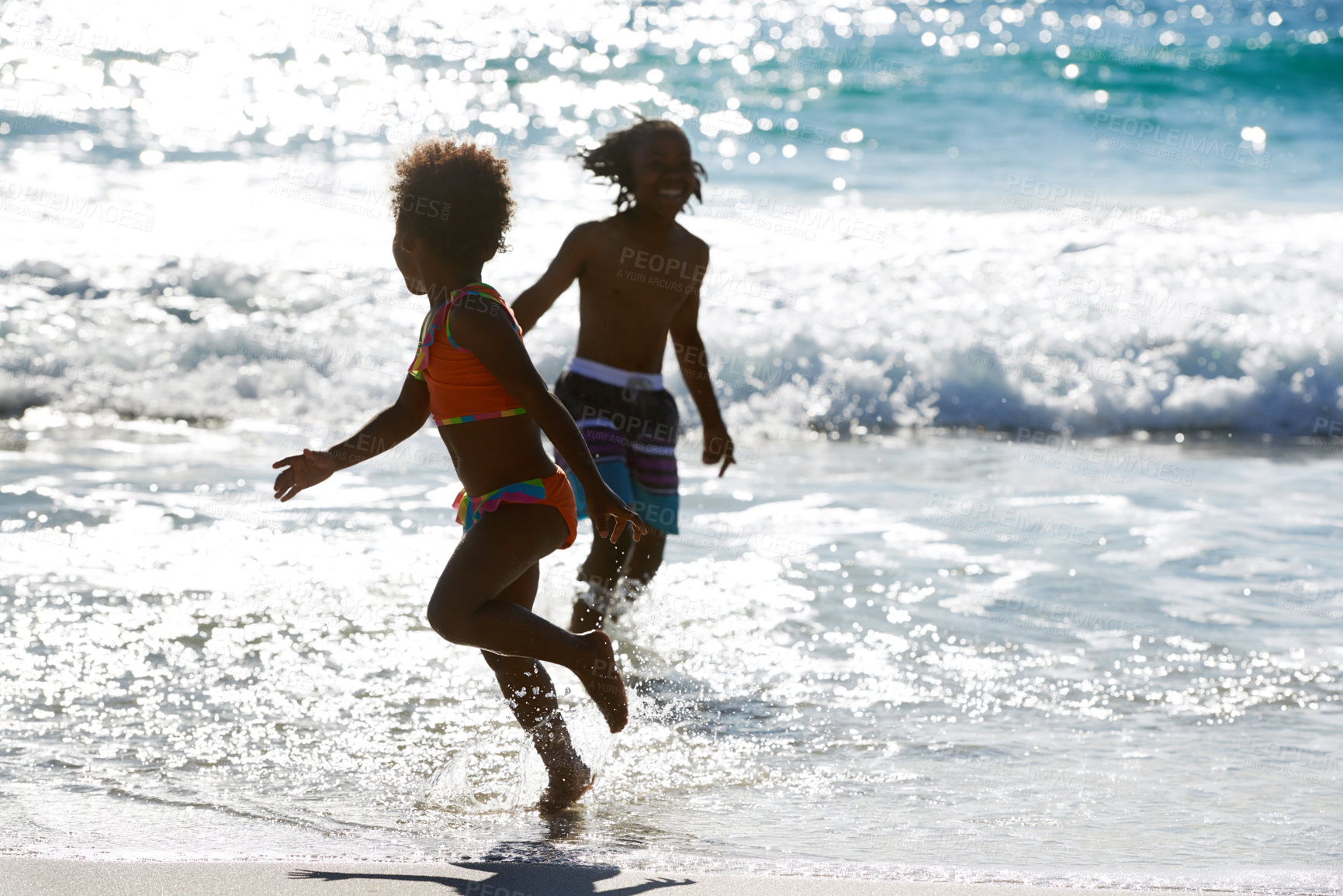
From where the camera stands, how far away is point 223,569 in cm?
476

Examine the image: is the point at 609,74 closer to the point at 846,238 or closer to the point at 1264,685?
the point at 846,238

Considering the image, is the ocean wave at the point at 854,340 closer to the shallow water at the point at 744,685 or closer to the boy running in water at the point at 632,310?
the shallow water at the point at 744,685

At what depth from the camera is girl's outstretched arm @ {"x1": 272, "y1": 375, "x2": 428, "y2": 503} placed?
2.76 m

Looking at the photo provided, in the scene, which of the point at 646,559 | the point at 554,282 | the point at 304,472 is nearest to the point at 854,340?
the point at 646,559

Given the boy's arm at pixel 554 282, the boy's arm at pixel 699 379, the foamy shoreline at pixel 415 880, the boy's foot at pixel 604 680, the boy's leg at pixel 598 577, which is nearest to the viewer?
the foamy shoreline at pixel 415 880

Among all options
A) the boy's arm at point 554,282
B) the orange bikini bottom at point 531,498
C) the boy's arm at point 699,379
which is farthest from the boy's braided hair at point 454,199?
the boy's arm at point 699,379

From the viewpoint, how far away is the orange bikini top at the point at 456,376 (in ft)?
9.29

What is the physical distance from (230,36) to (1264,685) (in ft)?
60.6

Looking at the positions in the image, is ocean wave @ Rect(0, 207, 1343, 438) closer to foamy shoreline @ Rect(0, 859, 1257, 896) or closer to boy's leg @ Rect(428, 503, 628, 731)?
boy's leg @ Rect(428, 503, 628, 731)

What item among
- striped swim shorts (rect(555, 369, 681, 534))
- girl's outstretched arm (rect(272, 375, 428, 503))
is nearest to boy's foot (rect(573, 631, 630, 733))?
girl's outstretched arm (rect(272, 375, 428, 503))

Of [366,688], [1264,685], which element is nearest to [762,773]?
[366,688]

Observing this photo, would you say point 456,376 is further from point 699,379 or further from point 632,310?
point 699,379

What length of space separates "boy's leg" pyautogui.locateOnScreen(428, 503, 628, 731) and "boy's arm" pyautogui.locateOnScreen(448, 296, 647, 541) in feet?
0.69

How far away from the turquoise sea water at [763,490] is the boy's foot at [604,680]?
21cm
